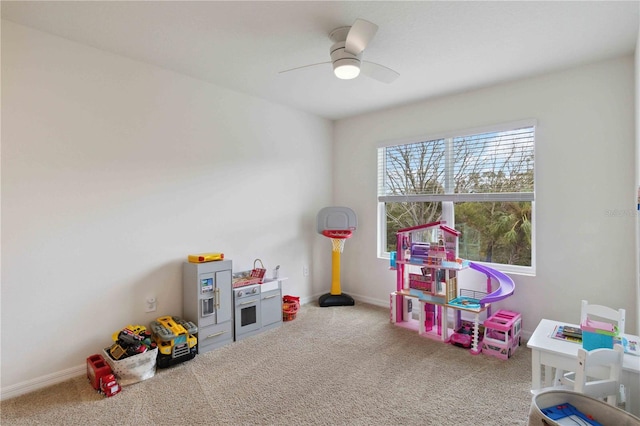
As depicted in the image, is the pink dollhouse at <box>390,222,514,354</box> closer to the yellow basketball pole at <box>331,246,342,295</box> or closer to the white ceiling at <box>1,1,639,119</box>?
the yellow basketball pole at <box>331,246,342,295</box>

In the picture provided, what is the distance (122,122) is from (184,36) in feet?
3.03

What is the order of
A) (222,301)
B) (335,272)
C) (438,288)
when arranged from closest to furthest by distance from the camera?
1. (222,301)
2. (438,288)
3. (335,272)

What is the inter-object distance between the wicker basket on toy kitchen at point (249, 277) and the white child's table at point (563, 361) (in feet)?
8.00

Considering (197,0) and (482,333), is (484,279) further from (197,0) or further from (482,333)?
(197,0)

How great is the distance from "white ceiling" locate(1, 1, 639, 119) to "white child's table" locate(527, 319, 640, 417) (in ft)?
6.74

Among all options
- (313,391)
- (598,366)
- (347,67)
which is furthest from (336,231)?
(598,366)

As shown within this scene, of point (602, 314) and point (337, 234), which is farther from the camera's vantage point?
point (337, 234)

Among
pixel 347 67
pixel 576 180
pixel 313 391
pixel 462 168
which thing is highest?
pixel 347 67

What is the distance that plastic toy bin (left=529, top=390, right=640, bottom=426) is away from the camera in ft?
4.77

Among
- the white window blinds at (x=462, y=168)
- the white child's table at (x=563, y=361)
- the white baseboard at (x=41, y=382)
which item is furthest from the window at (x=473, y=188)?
the white baseboard at (x=41, y=382)

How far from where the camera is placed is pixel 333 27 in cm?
231

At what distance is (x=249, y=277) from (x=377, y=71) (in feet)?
Result: 7.72

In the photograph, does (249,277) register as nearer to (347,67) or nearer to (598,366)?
(347,67)

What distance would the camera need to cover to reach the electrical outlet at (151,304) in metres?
2.97
